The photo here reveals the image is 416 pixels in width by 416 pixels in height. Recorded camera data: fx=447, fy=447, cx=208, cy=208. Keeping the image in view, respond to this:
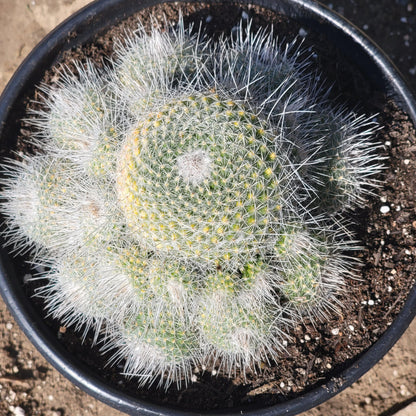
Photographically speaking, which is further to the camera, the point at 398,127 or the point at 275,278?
the point at 398,127

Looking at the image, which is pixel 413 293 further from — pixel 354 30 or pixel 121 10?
pixel 121 10

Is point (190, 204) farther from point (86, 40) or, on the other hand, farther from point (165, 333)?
point (86, 40)

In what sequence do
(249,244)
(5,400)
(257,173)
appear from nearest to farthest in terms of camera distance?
(257,173) → (249,244) → (5,400)

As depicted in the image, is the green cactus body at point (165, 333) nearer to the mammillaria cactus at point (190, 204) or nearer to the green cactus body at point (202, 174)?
the mammillaria cactus at point (190, 204)

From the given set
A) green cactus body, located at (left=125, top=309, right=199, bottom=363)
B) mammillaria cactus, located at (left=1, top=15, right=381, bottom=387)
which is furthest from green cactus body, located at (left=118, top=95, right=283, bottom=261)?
green cactus body, located at (left=125, top=309, right=199, bottom=363)

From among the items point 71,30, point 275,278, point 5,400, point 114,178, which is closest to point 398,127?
point 275,278

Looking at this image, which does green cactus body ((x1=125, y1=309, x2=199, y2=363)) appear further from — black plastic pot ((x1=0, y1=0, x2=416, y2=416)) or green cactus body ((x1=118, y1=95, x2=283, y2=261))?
green cactus body ((x1=118, y1=95, x2=283, y2=261))

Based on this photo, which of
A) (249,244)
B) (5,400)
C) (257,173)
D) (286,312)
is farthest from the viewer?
(5,400)

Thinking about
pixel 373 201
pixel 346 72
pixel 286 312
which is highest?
pixel 346 72
